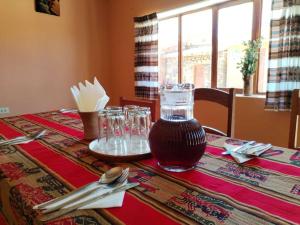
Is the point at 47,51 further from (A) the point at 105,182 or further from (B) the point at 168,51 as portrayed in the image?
(A) the point at 105,182

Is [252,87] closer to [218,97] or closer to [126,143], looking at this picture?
[218,97]

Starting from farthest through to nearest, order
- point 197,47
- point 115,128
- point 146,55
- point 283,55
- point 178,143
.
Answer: point 146,55
point 197,47
point 283,55
point 115,128
point 178,143

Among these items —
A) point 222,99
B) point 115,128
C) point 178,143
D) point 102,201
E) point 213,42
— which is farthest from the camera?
point 213,42

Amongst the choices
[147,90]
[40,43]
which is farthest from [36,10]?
[147,90]

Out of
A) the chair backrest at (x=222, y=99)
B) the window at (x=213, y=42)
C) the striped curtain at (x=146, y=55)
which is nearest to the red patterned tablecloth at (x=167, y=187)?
the chair backrest at (x=222, y=99)

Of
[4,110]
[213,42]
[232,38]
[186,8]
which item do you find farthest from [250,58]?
[4,110]

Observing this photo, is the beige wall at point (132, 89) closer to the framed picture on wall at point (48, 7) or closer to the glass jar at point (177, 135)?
the framed picture on wall at point (48, 7)

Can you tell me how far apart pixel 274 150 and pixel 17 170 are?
3.04ft

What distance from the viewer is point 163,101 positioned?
0.80m

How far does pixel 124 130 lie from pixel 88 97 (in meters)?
0.28

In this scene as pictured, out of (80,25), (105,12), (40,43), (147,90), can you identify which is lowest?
(147,90)

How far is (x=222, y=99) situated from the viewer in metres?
1.34

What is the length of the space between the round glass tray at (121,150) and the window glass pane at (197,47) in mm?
2202

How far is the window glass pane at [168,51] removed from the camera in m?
3.28
